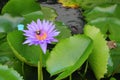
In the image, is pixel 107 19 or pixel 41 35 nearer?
pixel 41 35

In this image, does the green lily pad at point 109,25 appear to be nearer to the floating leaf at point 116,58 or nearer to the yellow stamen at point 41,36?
the floating leaf at point 116,58

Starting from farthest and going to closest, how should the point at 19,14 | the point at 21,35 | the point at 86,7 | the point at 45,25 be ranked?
1. the point at 86,7
2. the point at 19,14
3. the point at 21,35
4. the point at 45,25

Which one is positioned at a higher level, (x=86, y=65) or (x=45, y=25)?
(x=45, y=25)

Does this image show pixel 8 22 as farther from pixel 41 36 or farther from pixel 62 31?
pixel 41 36

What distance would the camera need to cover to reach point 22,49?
125 centimetres

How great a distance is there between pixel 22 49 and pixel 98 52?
0.94ft

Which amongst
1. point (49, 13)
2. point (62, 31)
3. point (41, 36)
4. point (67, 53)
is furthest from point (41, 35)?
point (49, 13)

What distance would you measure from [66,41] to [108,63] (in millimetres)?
202

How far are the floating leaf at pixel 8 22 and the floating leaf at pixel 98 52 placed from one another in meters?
0.36

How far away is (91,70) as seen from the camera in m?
1.38

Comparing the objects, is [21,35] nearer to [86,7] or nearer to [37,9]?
[37,9]

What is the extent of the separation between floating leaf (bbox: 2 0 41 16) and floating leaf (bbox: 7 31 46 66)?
0.30 meters

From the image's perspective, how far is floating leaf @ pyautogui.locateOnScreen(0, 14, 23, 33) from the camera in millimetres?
1432

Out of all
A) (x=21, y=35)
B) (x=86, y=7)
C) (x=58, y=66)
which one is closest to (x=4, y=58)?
(x=21, y=35)
